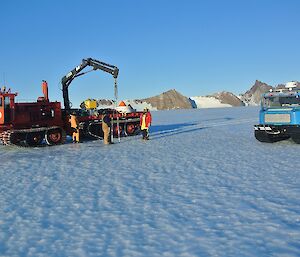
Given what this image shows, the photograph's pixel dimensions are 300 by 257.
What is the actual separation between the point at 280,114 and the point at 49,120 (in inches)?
375

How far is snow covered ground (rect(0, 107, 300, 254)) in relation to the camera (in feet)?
14.9

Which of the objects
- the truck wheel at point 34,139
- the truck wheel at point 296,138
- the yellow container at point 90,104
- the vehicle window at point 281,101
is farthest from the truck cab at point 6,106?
the truck wheel at point 296,138

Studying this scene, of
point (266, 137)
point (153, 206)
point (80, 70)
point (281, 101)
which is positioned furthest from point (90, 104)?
point (153, 206)

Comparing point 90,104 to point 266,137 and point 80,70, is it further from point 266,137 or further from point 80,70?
point 266,137

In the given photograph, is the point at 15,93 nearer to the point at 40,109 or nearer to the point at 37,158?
the point at 40,109

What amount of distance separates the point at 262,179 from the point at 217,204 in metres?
2.18

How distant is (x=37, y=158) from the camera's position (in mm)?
12094

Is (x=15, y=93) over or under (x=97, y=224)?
over

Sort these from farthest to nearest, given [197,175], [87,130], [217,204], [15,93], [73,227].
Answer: [87,130]
[15,93]
[197,175]
[217,204]
[73,227]

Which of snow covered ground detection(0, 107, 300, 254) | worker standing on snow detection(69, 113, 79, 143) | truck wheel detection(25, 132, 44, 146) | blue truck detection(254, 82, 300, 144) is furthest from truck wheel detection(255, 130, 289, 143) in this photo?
truck wheel detection(25, 132, 44, 146)

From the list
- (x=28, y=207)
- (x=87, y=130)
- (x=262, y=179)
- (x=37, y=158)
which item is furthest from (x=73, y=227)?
(x=87, y=130)

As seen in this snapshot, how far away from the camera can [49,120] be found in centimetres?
1597

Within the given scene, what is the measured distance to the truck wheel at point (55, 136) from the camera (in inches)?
623

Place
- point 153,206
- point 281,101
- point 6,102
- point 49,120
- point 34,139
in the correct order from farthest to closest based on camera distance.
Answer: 1. point 49,120
2. point 34,139
3. point 6,102
4. point 281,101
5. point 153,206
